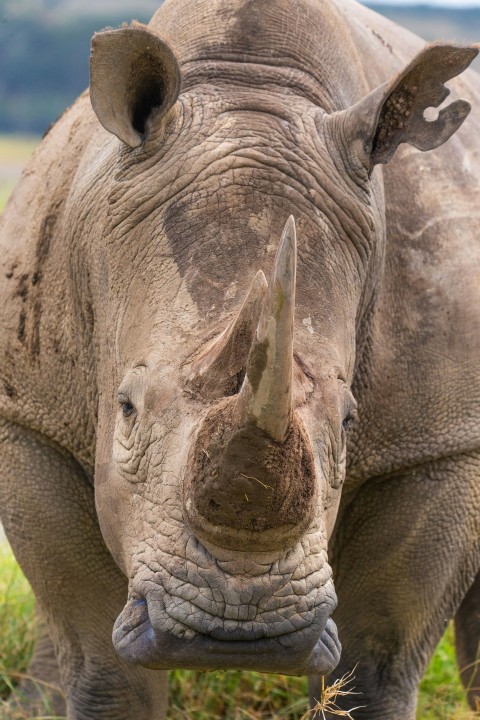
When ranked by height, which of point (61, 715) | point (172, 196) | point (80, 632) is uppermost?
point (172, 196)

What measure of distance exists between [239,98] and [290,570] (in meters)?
1.55

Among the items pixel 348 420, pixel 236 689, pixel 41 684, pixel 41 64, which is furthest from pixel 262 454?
pixel 41 64

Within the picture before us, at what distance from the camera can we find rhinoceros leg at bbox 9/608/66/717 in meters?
6.59

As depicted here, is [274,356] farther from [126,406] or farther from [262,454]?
[126,406]

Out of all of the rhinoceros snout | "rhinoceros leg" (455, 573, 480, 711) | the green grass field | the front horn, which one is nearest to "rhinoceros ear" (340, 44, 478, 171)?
the front horn

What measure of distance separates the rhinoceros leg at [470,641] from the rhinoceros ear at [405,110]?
2001mm

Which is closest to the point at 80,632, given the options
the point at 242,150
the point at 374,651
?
the point at 374,651

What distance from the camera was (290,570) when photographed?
397 cm

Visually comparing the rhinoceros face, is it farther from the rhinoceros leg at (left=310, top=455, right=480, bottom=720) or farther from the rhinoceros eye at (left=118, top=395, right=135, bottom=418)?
the rhinoceros leg at (left=310, top=455, right=480, bottom=720)

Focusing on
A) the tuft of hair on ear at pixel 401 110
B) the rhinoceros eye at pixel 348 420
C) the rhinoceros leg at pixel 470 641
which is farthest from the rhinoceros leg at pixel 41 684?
the tuft of hair on ear at pixel 401 110

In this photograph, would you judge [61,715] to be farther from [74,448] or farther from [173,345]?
[173,345]

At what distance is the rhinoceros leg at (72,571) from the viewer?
213 inches

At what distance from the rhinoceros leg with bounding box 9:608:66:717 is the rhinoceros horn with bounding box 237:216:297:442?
3184 millimetres

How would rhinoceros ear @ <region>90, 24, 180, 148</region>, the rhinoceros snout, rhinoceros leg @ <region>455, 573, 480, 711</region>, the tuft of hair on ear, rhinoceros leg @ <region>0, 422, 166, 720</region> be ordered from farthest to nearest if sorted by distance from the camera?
rhinoceros leg @ <region>455, 573, 480, 711</region> → rhinoceros leg @ <region>0, 422, 166, 720</region> → the tuft of hair on ear → rhinoceros ear @ <region>90, 24, 180, 148</region> → the rhinoceros snout
